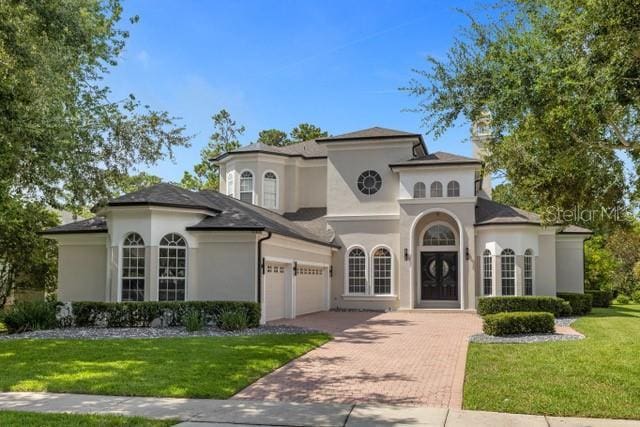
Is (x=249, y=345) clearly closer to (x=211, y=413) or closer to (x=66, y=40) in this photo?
(x=211, y=413)

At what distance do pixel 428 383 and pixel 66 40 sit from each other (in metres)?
11.9

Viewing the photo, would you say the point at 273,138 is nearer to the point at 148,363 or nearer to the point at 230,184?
the point at 230,184

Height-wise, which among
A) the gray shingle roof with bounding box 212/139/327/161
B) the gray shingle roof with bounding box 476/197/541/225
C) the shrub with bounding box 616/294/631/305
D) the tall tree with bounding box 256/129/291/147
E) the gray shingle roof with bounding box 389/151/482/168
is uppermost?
the tall tree with bounding box 256/129/291/147

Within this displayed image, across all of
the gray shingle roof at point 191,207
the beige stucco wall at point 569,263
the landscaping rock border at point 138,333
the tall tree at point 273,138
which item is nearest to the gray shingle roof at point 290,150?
the gray shingle roof at point 191,207

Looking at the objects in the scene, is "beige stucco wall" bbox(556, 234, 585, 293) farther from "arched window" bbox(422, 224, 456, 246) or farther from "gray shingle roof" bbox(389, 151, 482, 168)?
"gray shingle roof" bbox(389, 151, 482, 168)

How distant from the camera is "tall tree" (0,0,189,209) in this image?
1223 centimetres

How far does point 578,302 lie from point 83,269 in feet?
66.5

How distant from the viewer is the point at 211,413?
7.98 metres

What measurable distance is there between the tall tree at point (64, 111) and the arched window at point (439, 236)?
13.1 metres

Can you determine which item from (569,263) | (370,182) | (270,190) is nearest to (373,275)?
(370,182)

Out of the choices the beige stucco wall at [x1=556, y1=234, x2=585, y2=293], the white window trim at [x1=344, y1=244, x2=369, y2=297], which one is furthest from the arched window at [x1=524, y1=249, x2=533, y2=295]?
the white window trim at [x1=344, y1=244, x2=369, y2=297]

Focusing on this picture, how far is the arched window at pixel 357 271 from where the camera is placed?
2750cm

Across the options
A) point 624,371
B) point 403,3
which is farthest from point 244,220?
point 624,371

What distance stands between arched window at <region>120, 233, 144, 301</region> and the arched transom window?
1258 cm
